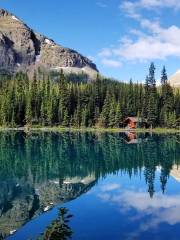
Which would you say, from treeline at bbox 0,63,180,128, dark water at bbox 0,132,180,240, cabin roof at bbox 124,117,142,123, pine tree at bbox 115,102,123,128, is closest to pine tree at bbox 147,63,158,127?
treeline at bbox 0,63,180,128

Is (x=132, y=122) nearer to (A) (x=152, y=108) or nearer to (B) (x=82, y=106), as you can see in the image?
(A) (x=152, y=108)

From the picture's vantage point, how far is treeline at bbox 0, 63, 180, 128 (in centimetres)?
15962

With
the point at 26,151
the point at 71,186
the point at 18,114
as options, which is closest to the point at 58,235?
the point at 71,186

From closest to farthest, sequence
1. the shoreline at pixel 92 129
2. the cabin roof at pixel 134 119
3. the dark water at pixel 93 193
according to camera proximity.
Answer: the dark water at pixel 93 193 < the shoreline at pixel 92 129 < the cabin roof at pixel 134 119

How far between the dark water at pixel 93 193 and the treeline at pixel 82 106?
78.0 metres

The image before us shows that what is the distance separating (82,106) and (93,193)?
125m

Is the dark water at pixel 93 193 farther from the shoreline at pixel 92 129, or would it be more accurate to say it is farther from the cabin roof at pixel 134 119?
the cabin roof at pixel 134 119

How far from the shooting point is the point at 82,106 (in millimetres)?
169000

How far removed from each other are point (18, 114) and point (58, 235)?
146 meters

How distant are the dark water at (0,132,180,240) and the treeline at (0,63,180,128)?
78.0 metres

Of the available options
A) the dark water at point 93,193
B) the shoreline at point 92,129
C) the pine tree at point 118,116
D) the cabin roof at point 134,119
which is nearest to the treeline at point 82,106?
the pine tree at point 118,116

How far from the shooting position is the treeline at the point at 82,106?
160m

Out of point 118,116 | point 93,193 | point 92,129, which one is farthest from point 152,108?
point 93,193

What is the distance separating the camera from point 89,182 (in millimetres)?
51562
